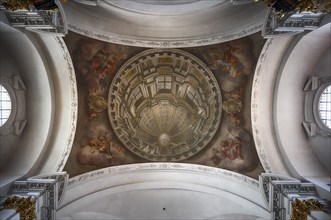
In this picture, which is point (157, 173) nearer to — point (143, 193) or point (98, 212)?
point (143, 193)

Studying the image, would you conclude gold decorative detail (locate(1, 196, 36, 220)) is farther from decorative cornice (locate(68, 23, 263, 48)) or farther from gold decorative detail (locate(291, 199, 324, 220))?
gold decorative detail (locate(291, 199, 324, 220))

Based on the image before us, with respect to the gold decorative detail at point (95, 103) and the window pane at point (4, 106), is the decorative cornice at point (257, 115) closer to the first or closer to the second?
the gold decorative detail at point (95, 103)

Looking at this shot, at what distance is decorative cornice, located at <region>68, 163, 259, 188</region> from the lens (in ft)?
41.6

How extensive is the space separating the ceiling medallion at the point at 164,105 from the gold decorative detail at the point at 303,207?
16.8 ft

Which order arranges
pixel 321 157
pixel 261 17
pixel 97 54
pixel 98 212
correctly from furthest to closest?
pixel 98 212 → pixel 97 54 → pixel 321 157 → pixel 261 17

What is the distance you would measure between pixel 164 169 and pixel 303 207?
646 cm

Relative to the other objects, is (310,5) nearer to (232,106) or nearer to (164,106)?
(232,106)

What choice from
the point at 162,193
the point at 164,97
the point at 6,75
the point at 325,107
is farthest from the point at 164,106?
the point at 325,107

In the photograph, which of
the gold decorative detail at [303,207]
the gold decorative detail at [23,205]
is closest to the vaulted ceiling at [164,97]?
the gold decorative detail at [23,205]

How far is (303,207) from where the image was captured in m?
9.25

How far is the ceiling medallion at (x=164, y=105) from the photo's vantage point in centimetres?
1344

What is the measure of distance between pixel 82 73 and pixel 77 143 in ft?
10.1

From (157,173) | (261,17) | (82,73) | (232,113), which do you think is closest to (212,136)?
(232,113)

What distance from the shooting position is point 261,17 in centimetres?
1084
